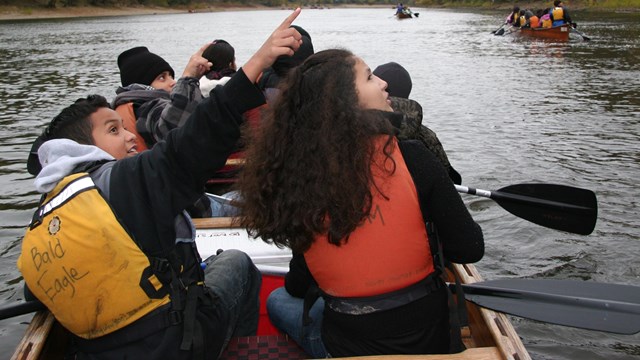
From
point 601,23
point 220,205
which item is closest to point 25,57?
point 220,205

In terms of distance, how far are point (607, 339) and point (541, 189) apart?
3.84 feet

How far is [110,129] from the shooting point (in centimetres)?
257

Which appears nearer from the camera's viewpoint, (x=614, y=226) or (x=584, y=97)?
(x=614, y=226)

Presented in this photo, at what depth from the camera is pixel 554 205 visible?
416 cm

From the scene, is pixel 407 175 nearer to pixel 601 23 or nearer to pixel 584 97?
pixel 584 97

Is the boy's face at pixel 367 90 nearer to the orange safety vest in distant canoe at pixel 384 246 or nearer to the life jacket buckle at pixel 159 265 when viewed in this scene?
the orange safety vest in distant canoe at pixel 384 246

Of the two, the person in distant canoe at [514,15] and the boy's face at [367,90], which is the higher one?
the boy's face at [367,90]

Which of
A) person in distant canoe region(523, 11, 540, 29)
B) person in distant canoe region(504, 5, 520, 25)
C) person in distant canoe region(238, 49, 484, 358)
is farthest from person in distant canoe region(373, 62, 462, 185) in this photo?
person in distant canoe region(504, 5, 520, 25)

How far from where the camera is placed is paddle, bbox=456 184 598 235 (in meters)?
4.04

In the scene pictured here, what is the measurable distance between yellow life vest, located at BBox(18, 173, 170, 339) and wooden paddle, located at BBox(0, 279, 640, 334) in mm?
653

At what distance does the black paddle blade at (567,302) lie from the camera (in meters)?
2.69

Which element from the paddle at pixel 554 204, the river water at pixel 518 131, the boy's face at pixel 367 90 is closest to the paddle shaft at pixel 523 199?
the paddle at pixel 554 204

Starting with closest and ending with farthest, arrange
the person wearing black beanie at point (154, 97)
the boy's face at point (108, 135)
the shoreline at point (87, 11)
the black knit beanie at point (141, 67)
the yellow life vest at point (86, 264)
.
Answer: the yellow life vest at point (86, 264) → the boy's face at point (108, 135) → the person wearing black beanie at point (154, 97) → the black knit beanie at point (141, 67) → the shoreline at point (87, 11)

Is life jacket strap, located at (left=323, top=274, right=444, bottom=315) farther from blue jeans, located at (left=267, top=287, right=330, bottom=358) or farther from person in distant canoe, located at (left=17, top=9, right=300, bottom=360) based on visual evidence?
person in distant canoe, located at (left=17, top=9, right=300, bottom=360)
